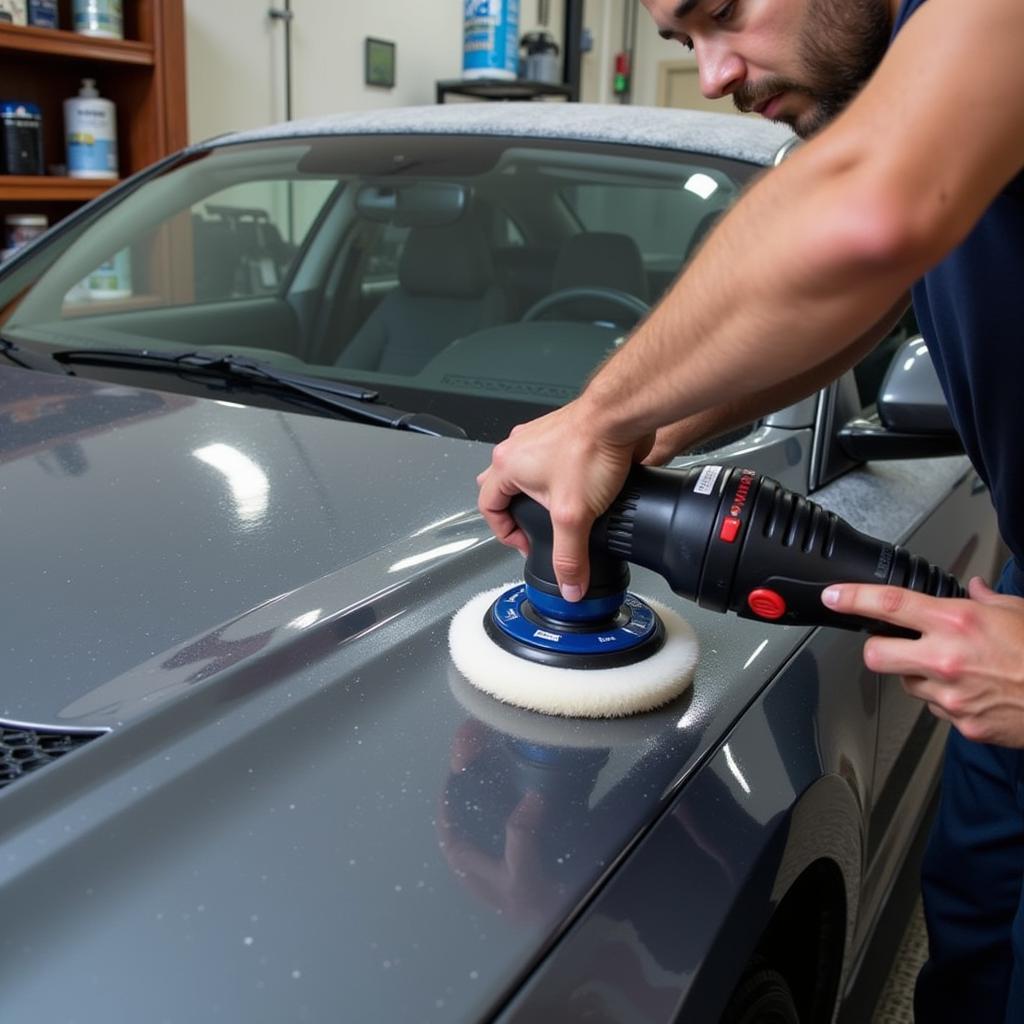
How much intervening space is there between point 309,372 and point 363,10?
3.67m

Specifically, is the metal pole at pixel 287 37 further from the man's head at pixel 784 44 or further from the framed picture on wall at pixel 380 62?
the man's head at pixel 784 44

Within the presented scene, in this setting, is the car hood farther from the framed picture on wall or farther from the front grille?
the framed picture on wall

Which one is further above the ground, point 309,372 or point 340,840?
point 309,372

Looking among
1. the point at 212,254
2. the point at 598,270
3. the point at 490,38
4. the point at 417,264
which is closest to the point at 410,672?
the point at 598,270

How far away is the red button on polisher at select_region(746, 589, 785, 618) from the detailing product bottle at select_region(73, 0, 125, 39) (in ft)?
9.81

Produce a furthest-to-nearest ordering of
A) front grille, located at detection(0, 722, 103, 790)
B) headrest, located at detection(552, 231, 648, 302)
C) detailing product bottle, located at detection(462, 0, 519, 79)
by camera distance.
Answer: detailing product bottle, located at detection(462, 0, 519, 79) < headrest, located at detection(552, 231, 648, 302) < front grille, located at detection(0, 722, 103, 790)

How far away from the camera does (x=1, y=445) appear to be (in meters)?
1.19

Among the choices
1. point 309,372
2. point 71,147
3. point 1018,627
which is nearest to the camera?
point 1018,627

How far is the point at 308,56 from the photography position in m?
4.35

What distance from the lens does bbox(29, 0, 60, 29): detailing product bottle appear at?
9.75ft

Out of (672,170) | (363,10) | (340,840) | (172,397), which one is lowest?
(340,840)

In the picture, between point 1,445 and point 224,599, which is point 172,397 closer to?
point 1,445

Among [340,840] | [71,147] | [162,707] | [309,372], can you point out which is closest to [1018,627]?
[340,840]

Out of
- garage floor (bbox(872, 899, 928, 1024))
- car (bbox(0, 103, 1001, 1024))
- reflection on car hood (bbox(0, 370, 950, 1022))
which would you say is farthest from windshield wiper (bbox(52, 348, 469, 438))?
garage floor (bbox(872, 899, 928, 1024))
